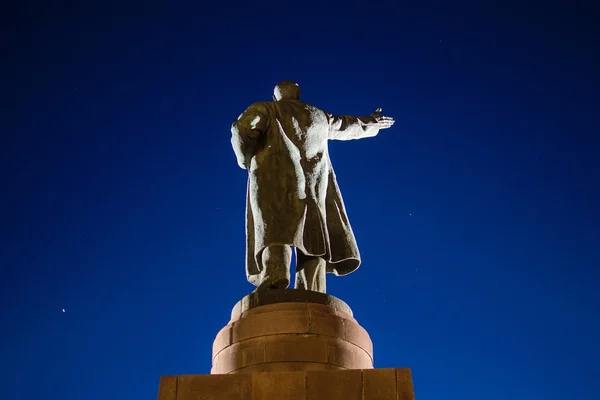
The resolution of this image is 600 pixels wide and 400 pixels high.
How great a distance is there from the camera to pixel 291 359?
25.7 ft

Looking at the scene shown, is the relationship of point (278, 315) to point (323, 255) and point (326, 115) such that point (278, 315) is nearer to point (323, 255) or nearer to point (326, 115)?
point (323, 255)

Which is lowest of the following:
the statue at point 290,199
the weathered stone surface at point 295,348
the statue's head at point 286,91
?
the weathered stone surface at point 295,348

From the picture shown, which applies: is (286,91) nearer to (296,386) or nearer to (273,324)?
(273,324)

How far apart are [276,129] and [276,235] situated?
61.6 inches

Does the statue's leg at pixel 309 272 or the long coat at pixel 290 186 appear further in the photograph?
the statue's leg at pixel 309 272

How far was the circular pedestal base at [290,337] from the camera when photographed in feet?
25.9

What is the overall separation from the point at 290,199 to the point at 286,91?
1.94m

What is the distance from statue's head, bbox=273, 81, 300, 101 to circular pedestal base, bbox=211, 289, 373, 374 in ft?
10.6
